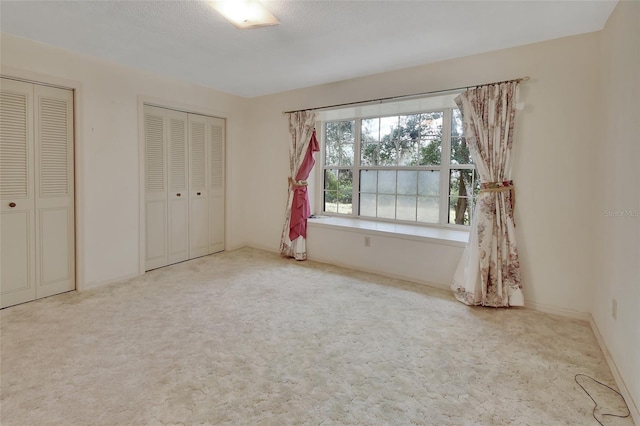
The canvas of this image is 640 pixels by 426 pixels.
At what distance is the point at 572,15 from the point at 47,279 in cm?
504

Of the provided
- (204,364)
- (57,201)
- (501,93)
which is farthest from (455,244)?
(57,201)

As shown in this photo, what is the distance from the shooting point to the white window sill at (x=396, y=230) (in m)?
3.40

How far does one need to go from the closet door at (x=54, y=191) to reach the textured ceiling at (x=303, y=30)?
56 centimetres

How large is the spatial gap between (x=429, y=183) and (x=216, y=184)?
3024 millimetres

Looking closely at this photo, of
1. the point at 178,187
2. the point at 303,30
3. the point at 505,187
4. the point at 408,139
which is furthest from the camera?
the point at 178,187

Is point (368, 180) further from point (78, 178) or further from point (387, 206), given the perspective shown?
point (78, 178)

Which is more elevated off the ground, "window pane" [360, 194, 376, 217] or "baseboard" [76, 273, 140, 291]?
"window pane" [360, 194, 376, 217]

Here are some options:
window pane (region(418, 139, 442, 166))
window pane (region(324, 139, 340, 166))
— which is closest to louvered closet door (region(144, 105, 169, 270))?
window pane (region(324, 139, 340, 166))

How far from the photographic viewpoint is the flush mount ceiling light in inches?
80.8

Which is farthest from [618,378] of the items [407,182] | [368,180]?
[368,180]

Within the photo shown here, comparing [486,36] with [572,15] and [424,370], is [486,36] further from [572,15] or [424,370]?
[424,370]

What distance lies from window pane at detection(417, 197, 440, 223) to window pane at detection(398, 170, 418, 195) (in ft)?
0.52

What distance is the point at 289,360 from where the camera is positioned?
209 centimetres

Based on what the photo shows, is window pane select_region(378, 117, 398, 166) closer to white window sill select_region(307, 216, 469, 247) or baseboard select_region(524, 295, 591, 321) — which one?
white window sill select_region(307, 216, 469, 247)
